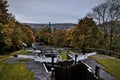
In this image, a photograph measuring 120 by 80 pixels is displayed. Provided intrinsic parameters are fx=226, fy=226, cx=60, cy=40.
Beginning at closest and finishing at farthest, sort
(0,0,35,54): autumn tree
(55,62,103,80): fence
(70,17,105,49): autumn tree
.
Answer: (55,62,103,80): fence, (0,0,35,54): autumn tree, (70,17,105,49): autumn tree

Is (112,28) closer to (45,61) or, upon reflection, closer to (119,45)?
(119,45)

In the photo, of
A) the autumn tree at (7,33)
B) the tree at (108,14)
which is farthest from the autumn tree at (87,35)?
the autumn tree at (7,33)

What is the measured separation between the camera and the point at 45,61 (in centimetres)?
2484

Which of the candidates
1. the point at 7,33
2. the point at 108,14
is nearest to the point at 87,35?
the point at 108,14

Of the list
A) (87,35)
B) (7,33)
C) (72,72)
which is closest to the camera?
(72,72)

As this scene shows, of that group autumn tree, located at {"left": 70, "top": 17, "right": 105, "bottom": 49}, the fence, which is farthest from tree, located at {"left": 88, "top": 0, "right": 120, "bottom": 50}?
the fence

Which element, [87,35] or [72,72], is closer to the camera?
[72,72]

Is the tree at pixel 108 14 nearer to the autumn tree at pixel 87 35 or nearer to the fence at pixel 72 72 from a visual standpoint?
the autumn tree at pixel 87 35

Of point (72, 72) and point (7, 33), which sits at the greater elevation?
point (7, 33)

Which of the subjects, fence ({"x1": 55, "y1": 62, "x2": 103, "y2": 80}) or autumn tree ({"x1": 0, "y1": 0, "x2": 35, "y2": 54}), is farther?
autumn tree ({"x1": 0, "y1": 0, "x2": 35, "y2": 54})

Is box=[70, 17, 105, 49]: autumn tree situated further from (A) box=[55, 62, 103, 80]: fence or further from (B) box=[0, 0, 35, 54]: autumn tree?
(A) box=[55, 62, 103, 80]: fence

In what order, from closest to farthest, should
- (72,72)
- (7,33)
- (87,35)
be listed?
(72,72)
(7,33)
(87,35)

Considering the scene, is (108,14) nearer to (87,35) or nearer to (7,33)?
(87,35)

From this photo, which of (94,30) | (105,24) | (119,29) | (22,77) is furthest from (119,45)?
(22,77)
